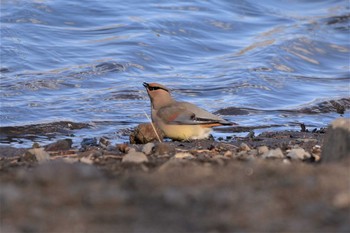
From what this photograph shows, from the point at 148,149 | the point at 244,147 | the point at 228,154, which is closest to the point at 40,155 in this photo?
the point at 148,149

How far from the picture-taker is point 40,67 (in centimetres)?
1291

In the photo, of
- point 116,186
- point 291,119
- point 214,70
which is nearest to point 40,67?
point 214,70

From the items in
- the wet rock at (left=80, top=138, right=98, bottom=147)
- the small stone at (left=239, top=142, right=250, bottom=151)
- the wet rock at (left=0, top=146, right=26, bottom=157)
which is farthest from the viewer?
the wet rock at (left=80, top=138, right=98, bottom=147)

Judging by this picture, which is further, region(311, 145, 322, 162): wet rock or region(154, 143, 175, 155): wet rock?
region(154, 143, 175, 155): wet rock

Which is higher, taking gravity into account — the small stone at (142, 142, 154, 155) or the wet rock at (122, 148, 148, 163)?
the wet rock at (122, 148, 148, 163)

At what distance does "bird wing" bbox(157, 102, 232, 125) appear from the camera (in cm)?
823

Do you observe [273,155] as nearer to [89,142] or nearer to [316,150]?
[316,150]

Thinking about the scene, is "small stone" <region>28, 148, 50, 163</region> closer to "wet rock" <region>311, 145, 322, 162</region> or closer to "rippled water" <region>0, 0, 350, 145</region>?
"wet rock" <region>311, 145, 322, 162</region>

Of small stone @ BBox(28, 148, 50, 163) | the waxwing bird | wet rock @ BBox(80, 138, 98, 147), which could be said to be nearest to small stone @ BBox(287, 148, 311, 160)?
small stone @ BBox(28, 148, 50, 163)

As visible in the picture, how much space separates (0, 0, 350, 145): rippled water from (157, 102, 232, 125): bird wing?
4.03 ft

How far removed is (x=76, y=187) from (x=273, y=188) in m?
0.84

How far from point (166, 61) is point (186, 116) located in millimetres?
5762

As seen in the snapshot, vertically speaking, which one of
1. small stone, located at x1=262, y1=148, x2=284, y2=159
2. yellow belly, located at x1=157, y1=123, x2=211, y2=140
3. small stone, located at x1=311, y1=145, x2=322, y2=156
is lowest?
yellow belly, located at x1=157, y1=123, x2=211, y2=140

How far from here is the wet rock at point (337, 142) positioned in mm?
5129
